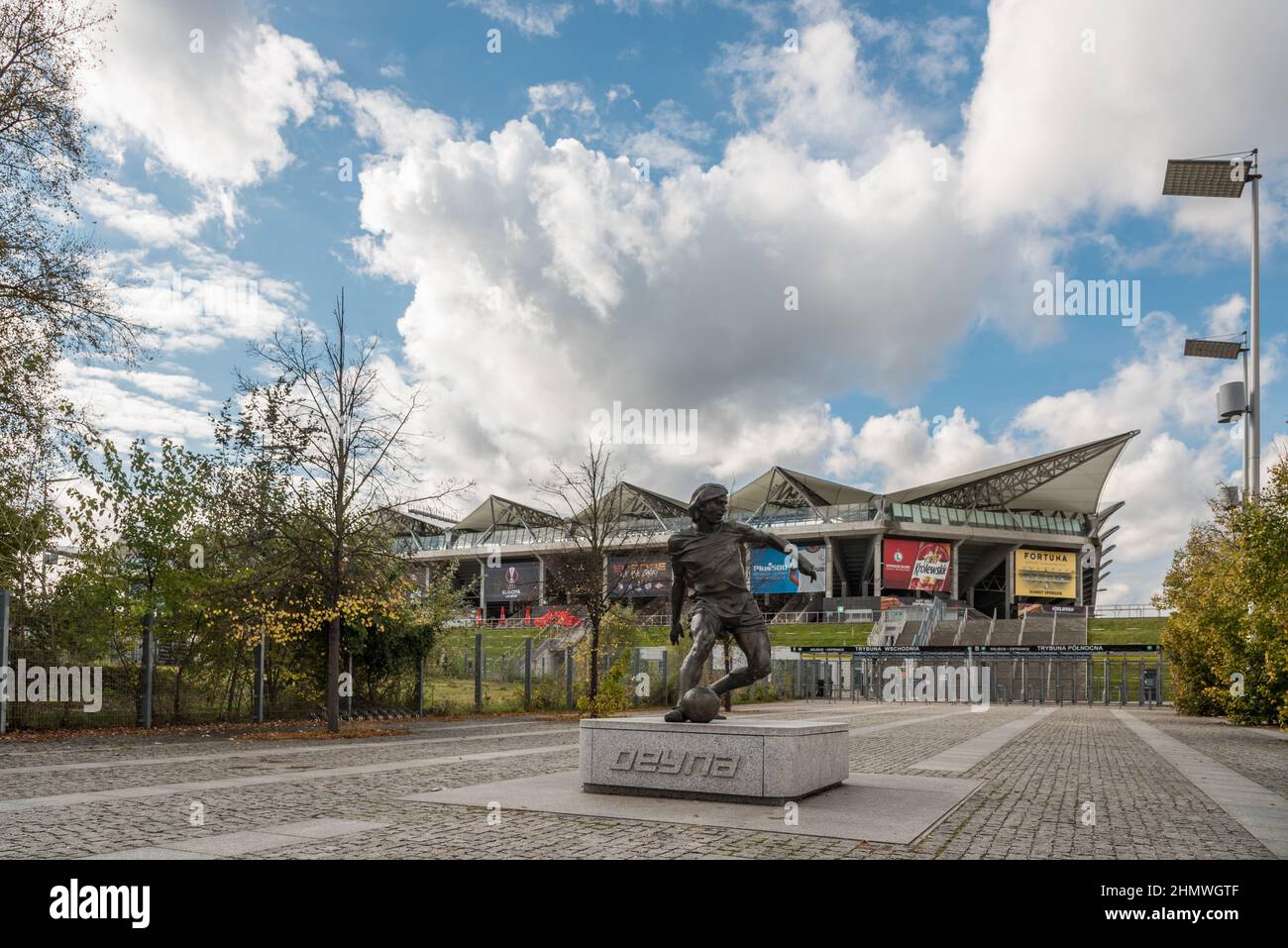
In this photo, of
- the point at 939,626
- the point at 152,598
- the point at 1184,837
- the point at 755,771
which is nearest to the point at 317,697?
the point at 152,598

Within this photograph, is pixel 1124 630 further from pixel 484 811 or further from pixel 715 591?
pixel 484 811

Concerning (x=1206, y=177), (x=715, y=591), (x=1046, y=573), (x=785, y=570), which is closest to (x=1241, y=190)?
(x=1206, y=177)

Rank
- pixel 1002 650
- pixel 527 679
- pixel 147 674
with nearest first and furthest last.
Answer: pixel 147 674 < pixel 527 679 < pixel 1002 650

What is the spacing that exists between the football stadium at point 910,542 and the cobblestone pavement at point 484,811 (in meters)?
64.2

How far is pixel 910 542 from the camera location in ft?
297

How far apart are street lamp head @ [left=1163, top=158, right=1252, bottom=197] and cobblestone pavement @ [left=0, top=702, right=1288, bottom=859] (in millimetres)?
11837

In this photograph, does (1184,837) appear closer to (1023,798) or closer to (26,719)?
(1023,798)

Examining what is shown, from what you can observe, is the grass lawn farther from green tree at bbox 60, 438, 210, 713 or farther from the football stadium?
green tree at bbox 60, 438, 210, 713

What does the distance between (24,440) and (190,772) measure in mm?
9233

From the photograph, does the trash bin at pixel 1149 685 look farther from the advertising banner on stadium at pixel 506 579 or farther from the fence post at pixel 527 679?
the advertising banner on stadium at pixel 506 579

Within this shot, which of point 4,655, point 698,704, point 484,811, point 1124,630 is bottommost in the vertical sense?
point 1124,630

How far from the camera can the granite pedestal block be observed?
8.72m

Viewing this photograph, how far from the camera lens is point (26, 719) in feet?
54.1

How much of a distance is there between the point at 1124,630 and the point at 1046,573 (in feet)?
123
